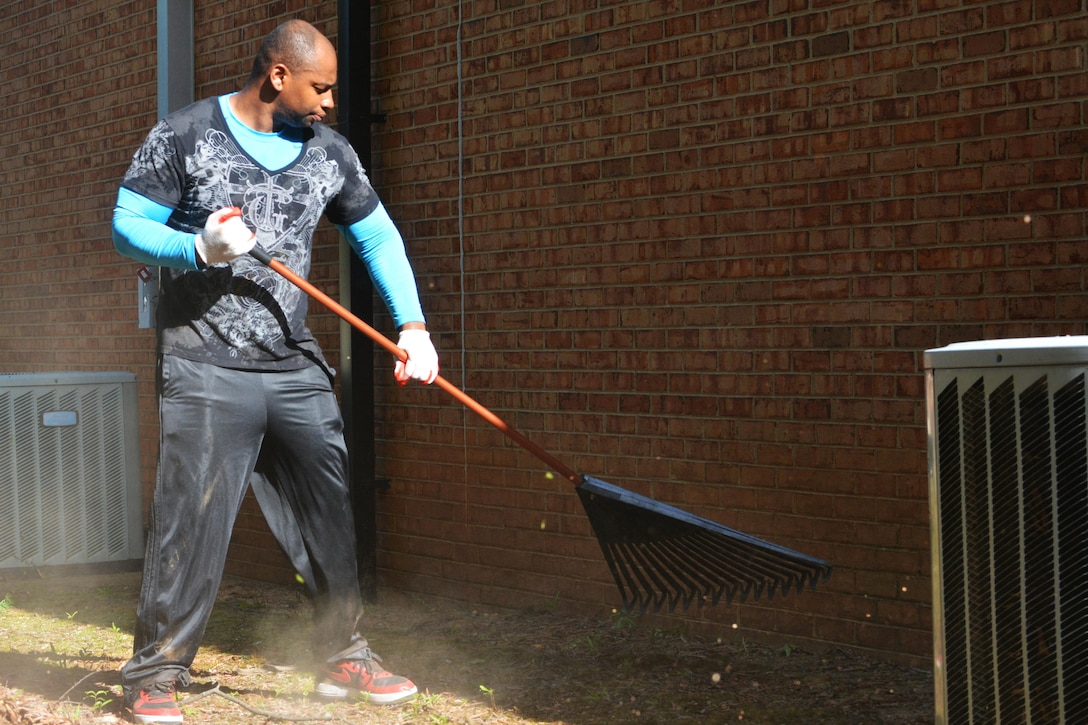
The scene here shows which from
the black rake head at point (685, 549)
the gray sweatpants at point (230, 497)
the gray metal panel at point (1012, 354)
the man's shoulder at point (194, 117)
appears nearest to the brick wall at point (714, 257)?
the black rake head at point (685, 549)

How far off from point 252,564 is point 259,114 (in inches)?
146

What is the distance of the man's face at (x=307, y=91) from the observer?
419cm

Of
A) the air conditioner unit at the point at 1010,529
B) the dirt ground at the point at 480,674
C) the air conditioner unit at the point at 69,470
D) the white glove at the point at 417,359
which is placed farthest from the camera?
the air conditioner unit at the point at 69,470

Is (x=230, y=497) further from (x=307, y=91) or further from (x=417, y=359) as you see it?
(x=307, y=91)

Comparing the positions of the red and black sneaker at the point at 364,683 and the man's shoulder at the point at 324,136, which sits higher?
the man's shoulder at the point at 324,136

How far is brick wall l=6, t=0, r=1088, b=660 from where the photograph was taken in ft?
14.4

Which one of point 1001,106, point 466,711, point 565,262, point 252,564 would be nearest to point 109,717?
point 466,711

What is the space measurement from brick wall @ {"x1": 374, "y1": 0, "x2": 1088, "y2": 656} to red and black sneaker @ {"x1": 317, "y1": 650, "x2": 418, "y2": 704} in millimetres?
1391

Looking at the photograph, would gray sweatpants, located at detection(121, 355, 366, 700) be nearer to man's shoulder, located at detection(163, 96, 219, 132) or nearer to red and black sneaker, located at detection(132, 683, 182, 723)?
red and black sneaker, located at detection(132, 683, 182, 723)

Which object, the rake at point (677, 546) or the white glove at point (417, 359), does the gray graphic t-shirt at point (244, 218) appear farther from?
the white glove at point (417, 359)

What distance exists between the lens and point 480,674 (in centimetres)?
485

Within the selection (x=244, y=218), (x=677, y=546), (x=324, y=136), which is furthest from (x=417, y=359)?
(x=677, y=546)

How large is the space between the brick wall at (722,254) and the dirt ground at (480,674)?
227mm

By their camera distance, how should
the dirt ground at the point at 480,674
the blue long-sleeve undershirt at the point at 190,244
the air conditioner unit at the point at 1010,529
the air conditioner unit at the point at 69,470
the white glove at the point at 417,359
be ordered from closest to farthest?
the air conditioner unit at the point at 1010,529
the blue long-sleeve undershirt at the point at 190,244
the dirt ground at the point at 480,674
the white glove at the point at 417,359
the air conditioner unit at the point at 69,470
